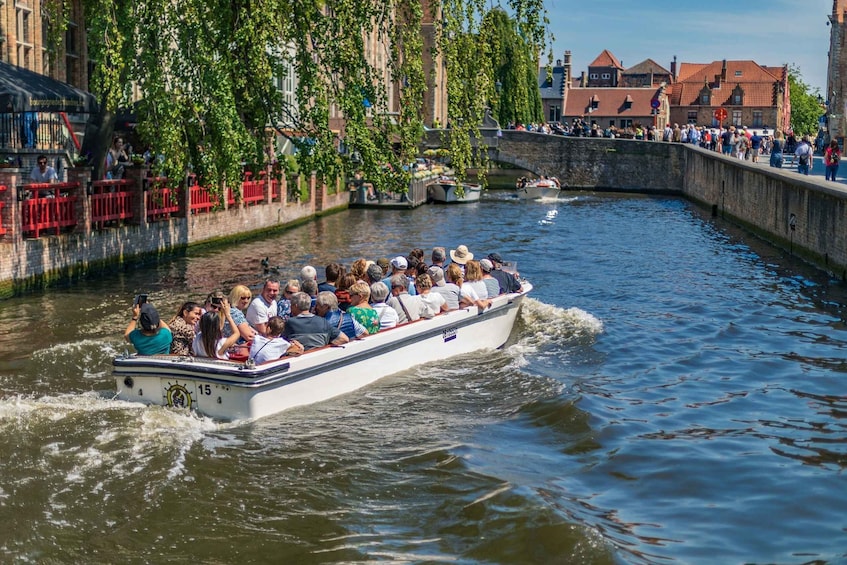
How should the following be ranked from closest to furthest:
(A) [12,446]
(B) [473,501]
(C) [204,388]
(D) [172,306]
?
(B) [473,501] < (A) [12,446] < (C) [204,388] < (D) [172,306]

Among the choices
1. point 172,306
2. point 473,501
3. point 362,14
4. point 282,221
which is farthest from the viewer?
point 282,221

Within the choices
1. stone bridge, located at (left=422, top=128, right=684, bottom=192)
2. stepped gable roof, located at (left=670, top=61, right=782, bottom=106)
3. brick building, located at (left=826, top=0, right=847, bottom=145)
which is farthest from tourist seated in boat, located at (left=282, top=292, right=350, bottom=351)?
stepped gable roof, located at (left=670, top=61, right=782, bottom=106)

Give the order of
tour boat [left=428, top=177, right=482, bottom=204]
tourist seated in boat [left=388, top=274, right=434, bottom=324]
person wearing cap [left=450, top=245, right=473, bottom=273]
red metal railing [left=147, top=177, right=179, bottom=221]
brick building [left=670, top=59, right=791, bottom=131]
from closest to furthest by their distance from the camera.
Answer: tourist seated in boat [left=388, top=274, right=434, bottom=324], person wearing cap [left=450, top=245, right=473, bottom=273], red metal railing [left=147, top=177, right=179, bottom=221], tour boat [left=428, top=177, right=482, bottom=204], brick building [left=670, top=59, right=791, bottom=131]

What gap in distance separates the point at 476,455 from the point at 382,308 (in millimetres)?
3044

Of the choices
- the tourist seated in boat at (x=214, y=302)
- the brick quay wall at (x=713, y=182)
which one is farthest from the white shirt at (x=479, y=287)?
the brick quay wall at (x=713, y=182)

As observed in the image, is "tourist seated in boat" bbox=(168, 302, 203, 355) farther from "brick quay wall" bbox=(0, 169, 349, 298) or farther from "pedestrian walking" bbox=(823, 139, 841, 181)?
"pedestrian walking" bbox=(823, 139, 841, 181)

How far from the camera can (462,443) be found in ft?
35.5

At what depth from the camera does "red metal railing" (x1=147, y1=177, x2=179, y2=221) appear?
2219 cm

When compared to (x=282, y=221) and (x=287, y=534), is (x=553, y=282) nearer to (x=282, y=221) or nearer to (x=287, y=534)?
(x=282, y=221)

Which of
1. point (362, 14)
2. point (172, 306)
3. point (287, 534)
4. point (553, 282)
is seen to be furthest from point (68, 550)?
point (553, 282)

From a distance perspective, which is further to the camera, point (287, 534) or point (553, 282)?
point (553, 282)

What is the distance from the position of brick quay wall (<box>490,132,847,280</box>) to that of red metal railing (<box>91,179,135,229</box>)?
533 inches

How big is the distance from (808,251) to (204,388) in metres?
17.9

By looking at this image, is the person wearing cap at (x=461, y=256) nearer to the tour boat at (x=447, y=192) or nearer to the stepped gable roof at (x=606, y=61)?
the tour boat at (x=447, y=192)
